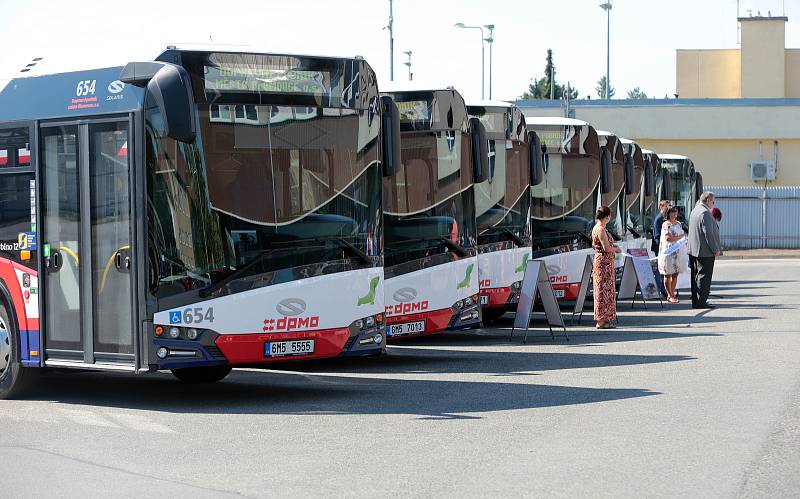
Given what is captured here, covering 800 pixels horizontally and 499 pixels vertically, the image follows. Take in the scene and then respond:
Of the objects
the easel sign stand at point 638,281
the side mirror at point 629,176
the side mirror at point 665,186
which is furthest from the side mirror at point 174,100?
the side mirror at point 665,186

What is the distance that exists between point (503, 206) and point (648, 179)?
11462 mm

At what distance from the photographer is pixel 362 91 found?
1320 centimetres

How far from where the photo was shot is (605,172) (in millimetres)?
25156

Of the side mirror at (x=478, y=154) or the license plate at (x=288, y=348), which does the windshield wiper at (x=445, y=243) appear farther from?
the license plate at (x=288, y=348)

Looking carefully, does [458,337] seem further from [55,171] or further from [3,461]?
[3,461]

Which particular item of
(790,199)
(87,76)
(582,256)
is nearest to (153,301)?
(87,76)

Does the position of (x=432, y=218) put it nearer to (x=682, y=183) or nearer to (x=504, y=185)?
(x=504, y=185)

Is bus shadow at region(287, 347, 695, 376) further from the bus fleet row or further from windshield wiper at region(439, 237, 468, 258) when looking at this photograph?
the bus fleet row

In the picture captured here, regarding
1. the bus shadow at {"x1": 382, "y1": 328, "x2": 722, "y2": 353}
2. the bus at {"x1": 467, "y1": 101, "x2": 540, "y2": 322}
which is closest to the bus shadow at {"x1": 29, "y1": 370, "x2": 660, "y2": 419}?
the bus shadow at {"x1": 382, "y1": 328, "x2": 722, "y2": 353}

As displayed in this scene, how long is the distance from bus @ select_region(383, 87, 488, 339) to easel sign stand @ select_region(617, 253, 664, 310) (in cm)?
806

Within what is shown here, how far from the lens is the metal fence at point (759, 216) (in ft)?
190

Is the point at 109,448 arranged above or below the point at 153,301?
below

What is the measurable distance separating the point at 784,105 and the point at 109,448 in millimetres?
57775

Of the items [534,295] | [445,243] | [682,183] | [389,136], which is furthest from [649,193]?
[389,136]
